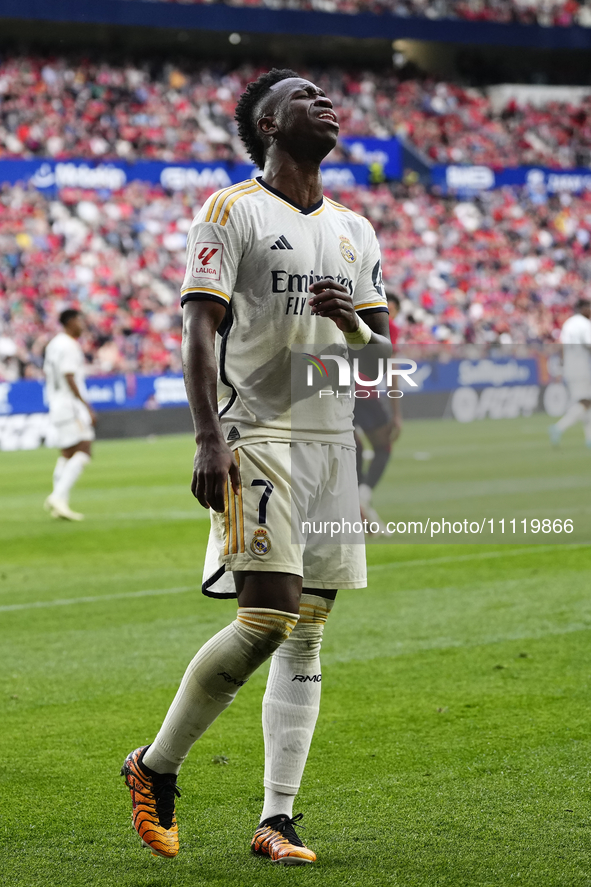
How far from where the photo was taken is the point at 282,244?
326 centimetres

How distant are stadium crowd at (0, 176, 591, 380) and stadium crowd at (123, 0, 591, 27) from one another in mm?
6796

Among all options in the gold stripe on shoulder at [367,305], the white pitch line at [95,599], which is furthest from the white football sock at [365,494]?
the gold stripe on shoulder at [367,305]

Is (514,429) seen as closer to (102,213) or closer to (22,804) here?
(102,213)

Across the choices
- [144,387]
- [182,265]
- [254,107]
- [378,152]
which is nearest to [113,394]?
[144,387]

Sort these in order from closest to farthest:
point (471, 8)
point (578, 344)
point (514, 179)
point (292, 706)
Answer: point (292, 706)
point (578, 344)
point (514, 179)
point (471, 8)

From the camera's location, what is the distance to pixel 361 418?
962 cm

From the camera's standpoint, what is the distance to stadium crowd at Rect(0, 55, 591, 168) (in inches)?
1192

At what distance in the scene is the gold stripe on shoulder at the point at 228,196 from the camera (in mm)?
3197

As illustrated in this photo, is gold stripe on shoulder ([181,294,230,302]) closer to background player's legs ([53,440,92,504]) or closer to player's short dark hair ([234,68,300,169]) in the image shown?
player's short dark hair ([234,68,300,169])

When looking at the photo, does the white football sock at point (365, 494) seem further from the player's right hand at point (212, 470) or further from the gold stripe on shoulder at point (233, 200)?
the player's right hand at point (212, 470)

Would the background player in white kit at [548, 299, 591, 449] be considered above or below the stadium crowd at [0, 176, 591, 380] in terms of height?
below

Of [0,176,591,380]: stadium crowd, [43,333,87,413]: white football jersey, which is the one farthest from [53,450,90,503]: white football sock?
[0,176,591,380]: stadium crowd

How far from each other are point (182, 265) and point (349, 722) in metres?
25.3

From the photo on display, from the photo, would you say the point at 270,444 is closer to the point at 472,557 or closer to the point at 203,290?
the point at 203,290
